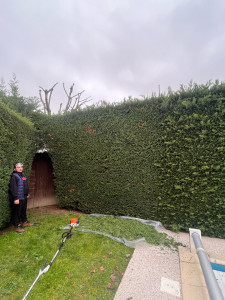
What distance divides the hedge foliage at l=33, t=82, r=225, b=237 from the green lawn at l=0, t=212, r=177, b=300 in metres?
0.93

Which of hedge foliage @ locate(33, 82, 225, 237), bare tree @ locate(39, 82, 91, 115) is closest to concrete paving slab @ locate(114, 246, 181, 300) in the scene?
hedge foliage @ locate(33, 82, 225, 237)

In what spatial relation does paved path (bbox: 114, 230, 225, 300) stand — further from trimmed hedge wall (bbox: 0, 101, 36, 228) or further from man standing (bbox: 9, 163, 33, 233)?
trimmed hedge wall (bbox: 0, 101, 36, 228)

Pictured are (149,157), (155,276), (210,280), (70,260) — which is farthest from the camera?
(149,157)

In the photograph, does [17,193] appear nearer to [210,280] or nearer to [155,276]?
[155,276]

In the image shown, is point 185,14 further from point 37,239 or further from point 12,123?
point 37,239

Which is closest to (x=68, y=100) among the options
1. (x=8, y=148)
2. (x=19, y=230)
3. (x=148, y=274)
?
(x=8, y=148)

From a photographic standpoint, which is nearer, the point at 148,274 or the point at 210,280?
the point at 210,280

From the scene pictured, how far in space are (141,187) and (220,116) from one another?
283 centimetres

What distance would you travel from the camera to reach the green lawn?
6.27 feet

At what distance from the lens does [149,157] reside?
4.27 m

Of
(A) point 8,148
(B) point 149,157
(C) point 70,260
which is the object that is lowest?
(C) point 70,260

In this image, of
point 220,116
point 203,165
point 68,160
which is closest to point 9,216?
point 68,160

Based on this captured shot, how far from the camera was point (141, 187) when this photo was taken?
4.35 m

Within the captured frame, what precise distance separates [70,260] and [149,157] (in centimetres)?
311
